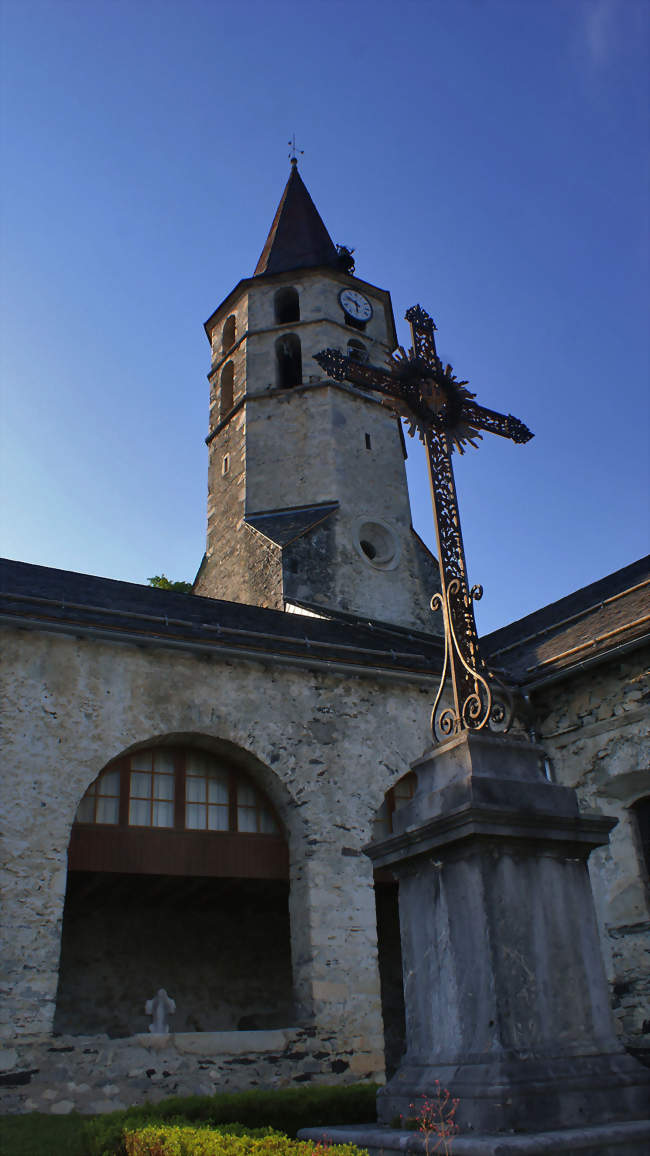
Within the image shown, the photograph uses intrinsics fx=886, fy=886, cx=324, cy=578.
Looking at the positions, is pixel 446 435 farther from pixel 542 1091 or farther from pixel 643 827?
pixel 643 827

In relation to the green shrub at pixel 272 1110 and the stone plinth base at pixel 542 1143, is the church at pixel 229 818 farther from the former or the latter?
A: the stone plinth base at pixel 542 1143

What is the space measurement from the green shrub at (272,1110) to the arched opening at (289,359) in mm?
14958

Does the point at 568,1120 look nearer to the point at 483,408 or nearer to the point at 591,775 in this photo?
the point at 483,408

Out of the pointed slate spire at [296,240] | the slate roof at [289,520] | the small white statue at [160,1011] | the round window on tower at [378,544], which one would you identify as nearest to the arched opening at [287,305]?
the pointed slate spire at [296,240]

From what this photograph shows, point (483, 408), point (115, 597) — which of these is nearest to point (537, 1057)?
point (483, 408)

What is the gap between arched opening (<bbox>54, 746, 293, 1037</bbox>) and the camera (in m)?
9.99

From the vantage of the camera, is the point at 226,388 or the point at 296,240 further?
the point at 296,240

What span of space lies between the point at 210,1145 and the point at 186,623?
6503mm

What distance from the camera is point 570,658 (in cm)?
1135

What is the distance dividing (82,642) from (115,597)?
1684 mm

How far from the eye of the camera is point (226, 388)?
67.3ft

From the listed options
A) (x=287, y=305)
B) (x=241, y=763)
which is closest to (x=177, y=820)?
(x=241, y=763)

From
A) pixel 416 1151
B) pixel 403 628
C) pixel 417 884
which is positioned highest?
pixel 403 628

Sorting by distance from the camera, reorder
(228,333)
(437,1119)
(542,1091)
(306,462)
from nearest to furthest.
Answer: (542,1091)
(437,1119)
(306,462)
(228,333)
